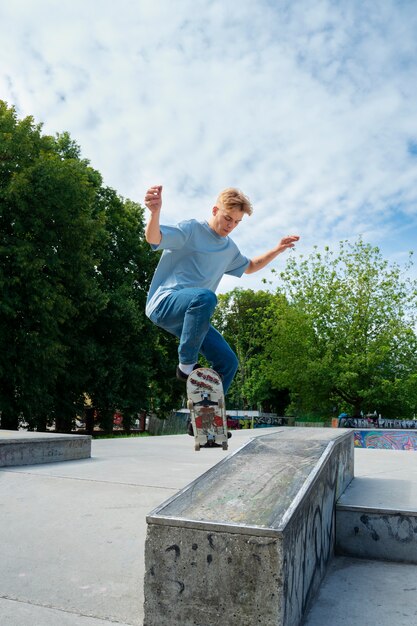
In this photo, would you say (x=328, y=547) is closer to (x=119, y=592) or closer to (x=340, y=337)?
(x=119, y=592)

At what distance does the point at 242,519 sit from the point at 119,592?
0.83 metres

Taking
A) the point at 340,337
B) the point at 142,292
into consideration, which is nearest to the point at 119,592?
the point at 142,292

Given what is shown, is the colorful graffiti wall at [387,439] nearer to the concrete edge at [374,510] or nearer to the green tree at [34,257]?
the green tree at [34,257]

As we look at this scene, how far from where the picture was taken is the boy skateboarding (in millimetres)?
3764

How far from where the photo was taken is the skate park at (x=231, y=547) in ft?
7.25

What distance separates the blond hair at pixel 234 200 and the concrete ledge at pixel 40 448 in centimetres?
397

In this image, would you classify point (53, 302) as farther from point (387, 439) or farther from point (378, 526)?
point (378, 526)

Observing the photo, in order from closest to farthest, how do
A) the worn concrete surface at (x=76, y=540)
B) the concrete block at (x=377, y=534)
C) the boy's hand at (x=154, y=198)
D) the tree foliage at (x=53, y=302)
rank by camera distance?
the worn concrete surface at (x=76, y=540) → the concrete block at (x=377, y=534) → the boy's hand at (x=154, y=198) → the tree foliage at (x=53, y=302)

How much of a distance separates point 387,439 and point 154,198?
65.1 ft

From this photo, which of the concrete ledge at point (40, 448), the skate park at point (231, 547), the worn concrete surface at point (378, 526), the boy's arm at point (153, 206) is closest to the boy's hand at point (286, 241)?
the boy's arm at point (153, 206)

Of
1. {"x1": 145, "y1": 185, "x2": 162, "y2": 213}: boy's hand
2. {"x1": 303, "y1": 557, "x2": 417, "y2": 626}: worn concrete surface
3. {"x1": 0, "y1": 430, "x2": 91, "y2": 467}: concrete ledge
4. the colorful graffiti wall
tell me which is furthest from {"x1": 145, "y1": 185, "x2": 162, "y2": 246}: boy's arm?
the colorful graffiti wall

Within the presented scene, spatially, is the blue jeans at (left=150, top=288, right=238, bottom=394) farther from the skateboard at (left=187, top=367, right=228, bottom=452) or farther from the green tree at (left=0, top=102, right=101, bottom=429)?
the green tree at (left=0, top=102, right=101, bottom=429)

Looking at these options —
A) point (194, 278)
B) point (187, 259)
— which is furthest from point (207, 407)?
point (187, 259)

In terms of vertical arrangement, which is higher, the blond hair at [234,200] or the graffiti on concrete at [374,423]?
the blond hair at [234,200]
